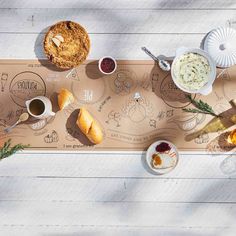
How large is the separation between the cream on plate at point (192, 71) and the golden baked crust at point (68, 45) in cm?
27

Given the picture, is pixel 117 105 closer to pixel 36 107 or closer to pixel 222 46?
pixel 36 107

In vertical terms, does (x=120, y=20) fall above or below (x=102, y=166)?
above

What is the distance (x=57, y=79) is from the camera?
4.62 ft

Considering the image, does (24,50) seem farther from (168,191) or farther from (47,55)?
(168,191)

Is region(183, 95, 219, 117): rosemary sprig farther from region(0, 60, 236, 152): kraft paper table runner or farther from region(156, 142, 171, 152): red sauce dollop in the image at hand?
region(156, 142, 171, 152): red sauce dollop

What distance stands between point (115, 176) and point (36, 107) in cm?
31

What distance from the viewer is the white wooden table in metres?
1.40

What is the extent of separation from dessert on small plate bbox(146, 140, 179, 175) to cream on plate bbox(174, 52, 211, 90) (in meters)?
0.18

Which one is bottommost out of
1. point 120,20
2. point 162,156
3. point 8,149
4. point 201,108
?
point 8,149

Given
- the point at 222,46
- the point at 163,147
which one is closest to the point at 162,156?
the point at 163,147

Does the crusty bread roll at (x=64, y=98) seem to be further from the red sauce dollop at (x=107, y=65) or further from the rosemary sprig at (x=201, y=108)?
the rosemary sprig at (x=201, y=108)

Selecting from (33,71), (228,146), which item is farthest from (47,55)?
(228,146)

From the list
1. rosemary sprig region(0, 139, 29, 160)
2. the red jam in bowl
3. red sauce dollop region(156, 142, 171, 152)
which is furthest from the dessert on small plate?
rosemary sprig region(0, 139, 29, 160)

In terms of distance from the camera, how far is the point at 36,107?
1.36 m
